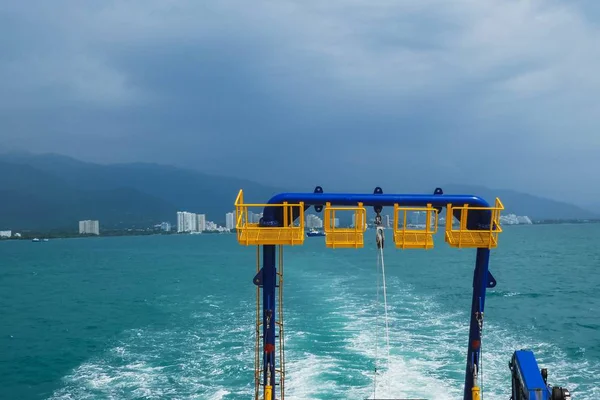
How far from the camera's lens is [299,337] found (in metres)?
20.7

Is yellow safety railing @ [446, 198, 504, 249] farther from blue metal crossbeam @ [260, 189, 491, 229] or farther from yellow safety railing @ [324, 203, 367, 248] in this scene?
yellow safety railing @ [324, 203, 367, 248]

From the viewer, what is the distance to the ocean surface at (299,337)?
15094mm

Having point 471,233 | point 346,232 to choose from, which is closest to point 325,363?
point 346,232

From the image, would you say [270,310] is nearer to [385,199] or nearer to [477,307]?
[385,199]

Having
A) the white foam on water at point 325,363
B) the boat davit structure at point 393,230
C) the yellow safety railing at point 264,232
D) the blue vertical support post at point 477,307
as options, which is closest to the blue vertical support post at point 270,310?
the boat davit structure at point 393,230

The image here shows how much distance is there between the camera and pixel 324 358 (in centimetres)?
1739

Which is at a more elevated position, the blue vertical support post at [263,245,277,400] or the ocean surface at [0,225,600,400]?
the blue vertical support post at [263,245,277,400]

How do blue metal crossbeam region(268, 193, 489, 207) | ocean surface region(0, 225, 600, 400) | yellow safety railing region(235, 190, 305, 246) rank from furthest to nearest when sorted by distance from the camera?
ocean surface region(0, 225, 600, 400) < blue metal crossbeam region(268, 193, 489, 207) < yellow safety railing region(235, 190, 305, 246)

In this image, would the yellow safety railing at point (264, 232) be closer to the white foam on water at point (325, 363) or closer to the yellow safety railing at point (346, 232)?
the yellow safety railing at point (346, 232)

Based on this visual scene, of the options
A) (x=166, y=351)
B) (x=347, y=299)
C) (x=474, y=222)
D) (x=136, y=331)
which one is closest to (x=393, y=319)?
(x=347, y=299)

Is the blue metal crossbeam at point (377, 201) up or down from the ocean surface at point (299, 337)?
up

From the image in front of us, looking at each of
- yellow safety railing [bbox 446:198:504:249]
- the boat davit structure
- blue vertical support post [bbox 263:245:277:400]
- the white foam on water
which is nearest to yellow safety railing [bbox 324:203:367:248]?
the boat davit structure

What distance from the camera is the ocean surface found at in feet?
49.5

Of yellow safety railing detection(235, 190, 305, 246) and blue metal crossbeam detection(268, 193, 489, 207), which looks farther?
blue metal crossbeam detection(268, 193, 489, 207)
